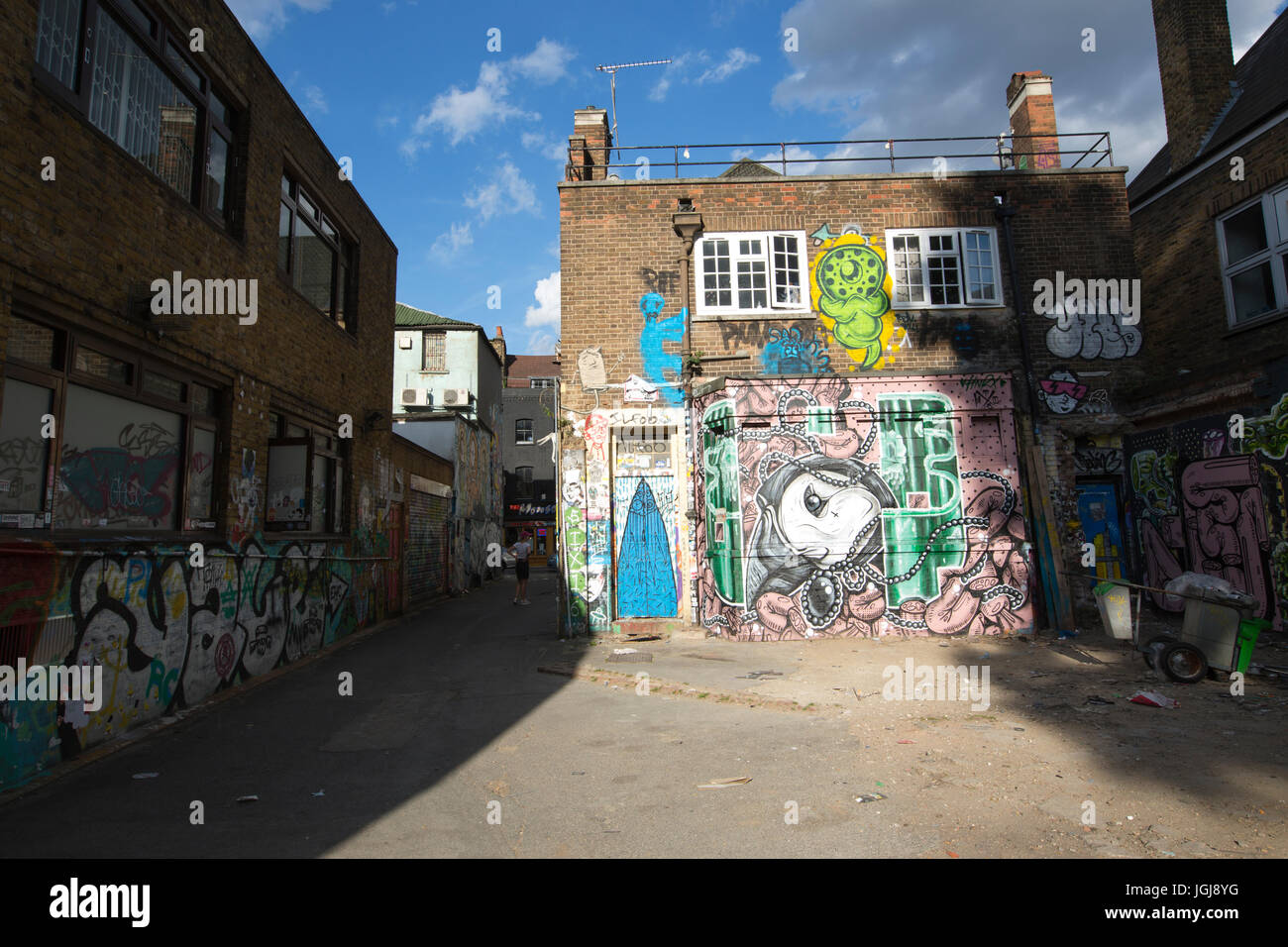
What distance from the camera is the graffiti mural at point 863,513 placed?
1073 cm

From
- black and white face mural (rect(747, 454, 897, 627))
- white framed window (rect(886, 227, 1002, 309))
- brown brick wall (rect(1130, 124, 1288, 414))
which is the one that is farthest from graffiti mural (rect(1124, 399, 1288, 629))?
black and white face mural (rect(747, 454, 897, 627))

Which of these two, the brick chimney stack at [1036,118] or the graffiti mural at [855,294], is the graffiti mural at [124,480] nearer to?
the graffiti mural at [855,294]

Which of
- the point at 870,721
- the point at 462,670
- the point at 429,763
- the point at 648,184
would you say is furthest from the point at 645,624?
the point at 648,184

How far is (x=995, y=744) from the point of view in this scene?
5484 mm

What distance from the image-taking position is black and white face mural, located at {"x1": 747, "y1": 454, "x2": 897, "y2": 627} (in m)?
10.7

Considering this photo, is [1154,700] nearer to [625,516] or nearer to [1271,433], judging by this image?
[1271,433]

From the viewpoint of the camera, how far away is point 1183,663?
7293mm

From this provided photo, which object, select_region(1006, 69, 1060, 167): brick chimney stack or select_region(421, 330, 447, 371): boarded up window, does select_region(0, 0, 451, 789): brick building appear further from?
select_region(421, 330, 447, 371): boarded up window

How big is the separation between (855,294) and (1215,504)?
603cm

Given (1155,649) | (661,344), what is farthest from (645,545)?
(1155,649)

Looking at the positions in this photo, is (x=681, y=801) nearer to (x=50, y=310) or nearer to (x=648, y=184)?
(x=50, y=310)
